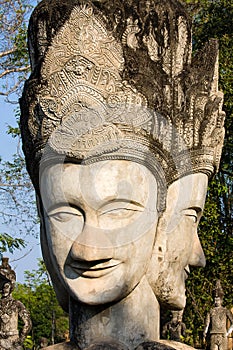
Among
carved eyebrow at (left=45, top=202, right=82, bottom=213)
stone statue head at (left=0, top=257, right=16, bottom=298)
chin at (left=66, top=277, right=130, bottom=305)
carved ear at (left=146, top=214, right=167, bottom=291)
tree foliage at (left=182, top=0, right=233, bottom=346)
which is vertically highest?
tree foliage at (left=182, top=0, right=233, bottom=346)

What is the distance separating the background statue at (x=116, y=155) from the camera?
3643 millimetres

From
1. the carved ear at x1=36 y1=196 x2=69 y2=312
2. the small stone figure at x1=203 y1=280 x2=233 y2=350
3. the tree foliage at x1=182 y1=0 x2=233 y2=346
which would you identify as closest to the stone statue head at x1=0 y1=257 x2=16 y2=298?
the small stone figure at x1=203 y1=280 x2=233 y2=350

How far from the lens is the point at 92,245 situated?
3.57m

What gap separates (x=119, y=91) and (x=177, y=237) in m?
0.75

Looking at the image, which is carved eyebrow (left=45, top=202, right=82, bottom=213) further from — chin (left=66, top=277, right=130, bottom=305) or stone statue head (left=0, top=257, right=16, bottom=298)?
stone statue head (left=0, top=257, right=16, bottom=298)

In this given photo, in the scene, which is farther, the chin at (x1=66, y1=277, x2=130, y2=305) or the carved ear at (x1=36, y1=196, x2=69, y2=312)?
the carved ear at (x1=36, y1=196, x2=69, y2=312)

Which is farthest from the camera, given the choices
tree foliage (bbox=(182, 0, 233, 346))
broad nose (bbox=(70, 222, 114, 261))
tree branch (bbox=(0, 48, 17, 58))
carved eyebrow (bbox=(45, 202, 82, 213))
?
tree foliage (bbox=(182, 0, 233, 346))

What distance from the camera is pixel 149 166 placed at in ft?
12.3

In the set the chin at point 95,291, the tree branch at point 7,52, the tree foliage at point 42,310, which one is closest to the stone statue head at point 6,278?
the tree branch at point 7,52

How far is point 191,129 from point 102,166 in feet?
1.68

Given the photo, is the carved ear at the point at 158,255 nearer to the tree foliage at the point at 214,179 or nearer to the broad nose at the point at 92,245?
the broad nose at the point at 92,245

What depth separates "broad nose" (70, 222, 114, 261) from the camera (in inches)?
141

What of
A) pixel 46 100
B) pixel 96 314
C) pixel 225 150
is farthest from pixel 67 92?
pixel 225 150

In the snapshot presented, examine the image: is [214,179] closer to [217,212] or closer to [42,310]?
[217,212]
